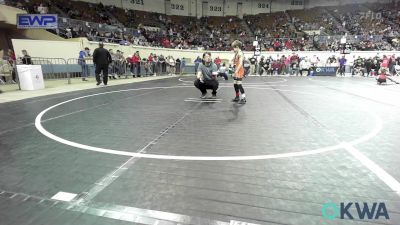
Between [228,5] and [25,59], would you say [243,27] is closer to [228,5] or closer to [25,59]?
[228,5]

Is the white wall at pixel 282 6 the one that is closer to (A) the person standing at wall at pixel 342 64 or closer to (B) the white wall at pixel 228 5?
(B) the white wall at pixel 228 5

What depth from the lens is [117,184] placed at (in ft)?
10.4

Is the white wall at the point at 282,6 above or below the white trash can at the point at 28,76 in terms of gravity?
above

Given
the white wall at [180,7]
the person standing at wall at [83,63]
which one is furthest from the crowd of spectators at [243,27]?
the person standing at wall at [83,63]

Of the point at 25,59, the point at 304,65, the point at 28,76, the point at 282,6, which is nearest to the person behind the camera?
the point at 28,76

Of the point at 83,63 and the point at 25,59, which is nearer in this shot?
the point at 25,59

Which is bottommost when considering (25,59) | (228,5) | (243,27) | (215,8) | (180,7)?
(25,59)

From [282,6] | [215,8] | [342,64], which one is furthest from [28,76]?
[282,6]

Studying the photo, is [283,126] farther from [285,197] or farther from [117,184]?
[117,184]

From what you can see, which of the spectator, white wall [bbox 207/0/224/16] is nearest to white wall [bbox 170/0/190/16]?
white wall [bbox 207/0/224/16]

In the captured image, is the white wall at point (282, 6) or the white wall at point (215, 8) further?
the white wall at point (282, 6)

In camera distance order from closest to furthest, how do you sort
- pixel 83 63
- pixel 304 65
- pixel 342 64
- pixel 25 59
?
pixel 25 59 < pixel 83 63 < pixel 342 64 < pixel 304 65

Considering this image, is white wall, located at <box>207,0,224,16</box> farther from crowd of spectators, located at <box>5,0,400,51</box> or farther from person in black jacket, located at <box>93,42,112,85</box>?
person in black jacket, located at <box>93,42,112,85</box>

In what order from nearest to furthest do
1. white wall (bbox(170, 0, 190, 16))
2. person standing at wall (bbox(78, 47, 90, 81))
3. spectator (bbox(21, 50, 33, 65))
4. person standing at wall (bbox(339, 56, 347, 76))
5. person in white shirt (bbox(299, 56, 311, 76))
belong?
spectator (bbox(21, 50, 33, 65)) → person standing at wall (bbox(78, 47, 90, 81)) → person standing at wall (bbox(339, 56, 347, 76)) → person in white shirt (bbox(299, 56, 311, 76)) → white wall (bbox(170, 0, 190, 16))
